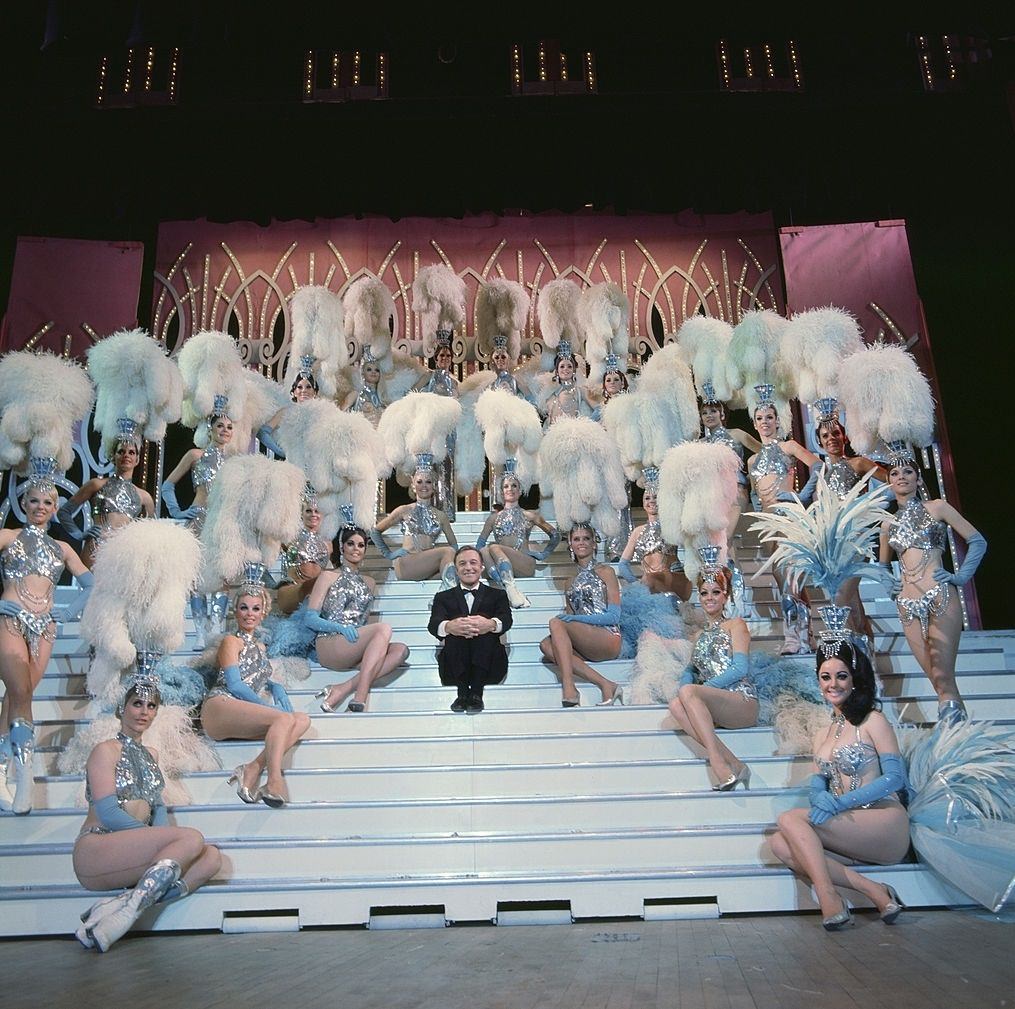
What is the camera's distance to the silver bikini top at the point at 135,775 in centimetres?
387

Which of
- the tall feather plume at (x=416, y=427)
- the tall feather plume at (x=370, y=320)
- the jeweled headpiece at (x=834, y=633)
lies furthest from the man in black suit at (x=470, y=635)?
the tall feather plume at (x=370, y=320)

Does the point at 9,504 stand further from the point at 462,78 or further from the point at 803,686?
the point at 803,686

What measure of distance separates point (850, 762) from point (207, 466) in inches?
185

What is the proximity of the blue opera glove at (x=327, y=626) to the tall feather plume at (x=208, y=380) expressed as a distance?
2144 mm

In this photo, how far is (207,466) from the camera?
701cm

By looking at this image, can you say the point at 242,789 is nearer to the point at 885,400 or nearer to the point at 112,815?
the point at 112,815

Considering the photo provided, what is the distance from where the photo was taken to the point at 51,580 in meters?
5.26

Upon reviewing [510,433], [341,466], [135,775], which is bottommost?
[135,775]

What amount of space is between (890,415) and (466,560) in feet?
8.66

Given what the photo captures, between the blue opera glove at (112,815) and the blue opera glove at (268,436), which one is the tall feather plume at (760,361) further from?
the blue opera glove at (112,815)

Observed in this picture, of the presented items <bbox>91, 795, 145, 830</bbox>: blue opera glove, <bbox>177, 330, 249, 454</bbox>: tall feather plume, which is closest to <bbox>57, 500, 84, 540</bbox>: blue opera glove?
<bbox>177, 330, 249, 454</bbox>: tall feather plume

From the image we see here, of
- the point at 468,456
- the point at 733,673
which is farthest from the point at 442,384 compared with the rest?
the point at 733,673

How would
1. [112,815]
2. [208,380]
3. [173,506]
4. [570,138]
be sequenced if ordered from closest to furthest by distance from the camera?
[112,815] < [173,506] < [208,380] < [570,138]

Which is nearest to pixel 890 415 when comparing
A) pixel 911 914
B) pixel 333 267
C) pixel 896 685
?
pixel 896 685
